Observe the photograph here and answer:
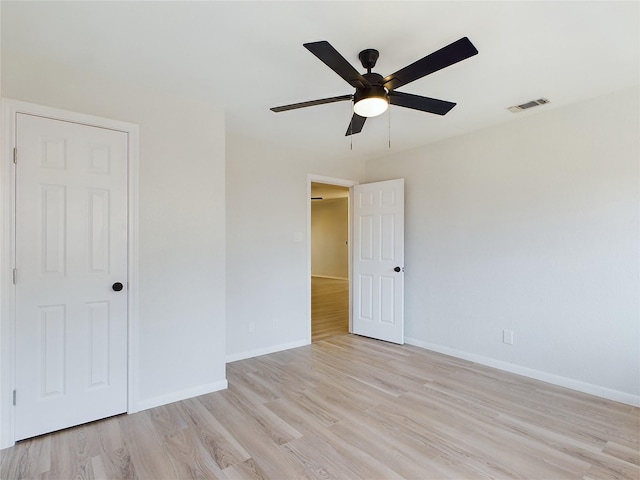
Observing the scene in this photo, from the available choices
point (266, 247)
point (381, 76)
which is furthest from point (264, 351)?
point (381, 76)

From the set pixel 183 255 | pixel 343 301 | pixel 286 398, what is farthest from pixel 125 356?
pixel 343 301

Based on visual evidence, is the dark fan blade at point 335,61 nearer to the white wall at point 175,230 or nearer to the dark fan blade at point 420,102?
the dark fan blade at point 420,102

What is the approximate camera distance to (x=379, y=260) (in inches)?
173

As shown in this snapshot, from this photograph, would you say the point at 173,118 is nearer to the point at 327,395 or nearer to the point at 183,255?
the point at 183,255

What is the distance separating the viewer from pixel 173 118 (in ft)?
8.94

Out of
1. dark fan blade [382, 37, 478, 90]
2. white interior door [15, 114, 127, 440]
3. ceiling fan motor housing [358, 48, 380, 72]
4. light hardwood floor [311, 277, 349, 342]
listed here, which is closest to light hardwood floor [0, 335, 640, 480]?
white interior door [15, 114, 127, 440]

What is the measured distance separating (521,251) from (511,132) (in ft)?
3.84

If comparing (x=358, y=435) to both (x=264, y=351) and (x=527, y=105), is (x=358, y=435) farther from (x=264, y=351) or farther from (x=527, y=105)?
(x=527, y=105)

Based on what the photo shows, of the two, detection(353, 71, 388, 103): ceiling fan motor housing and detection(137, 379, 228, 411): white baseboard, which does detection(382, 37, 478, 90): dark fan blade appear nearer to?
detection(353, 71, 388, 103): ceiling fan motor housing

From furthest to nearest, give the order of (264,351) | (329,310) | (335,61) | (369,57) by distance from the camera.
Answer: (329,310) < (264,351) < (369,57) < (335,61)

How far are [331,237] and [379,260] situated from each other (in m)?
6.83

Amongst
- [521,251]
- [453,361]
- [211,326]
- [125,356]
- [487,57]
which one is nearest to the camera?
[487,57]

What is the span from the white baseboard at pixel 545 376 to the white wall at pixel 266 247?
1.70 metres

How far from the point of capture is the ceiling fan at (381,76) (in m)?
1.58
